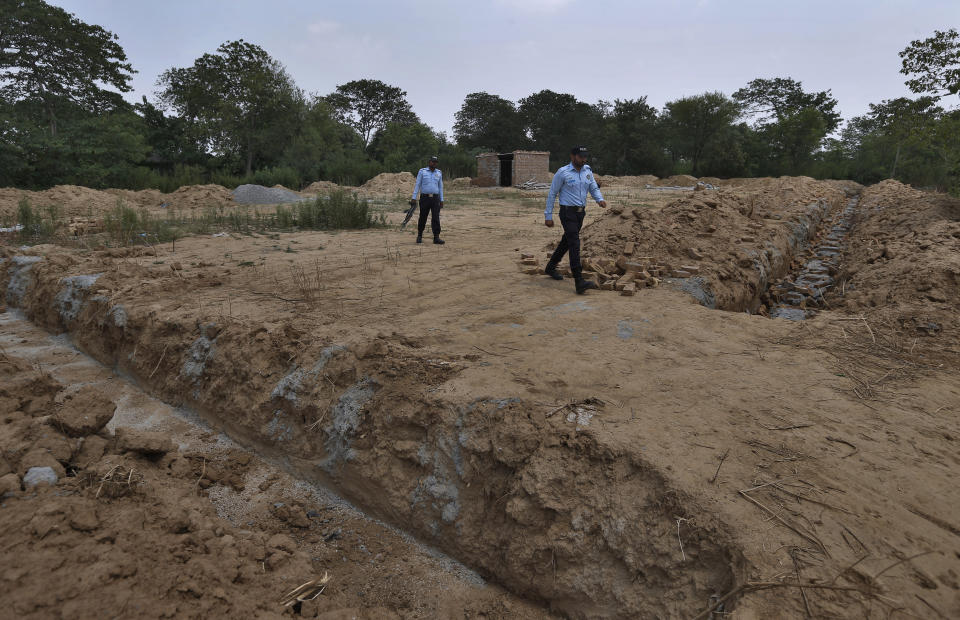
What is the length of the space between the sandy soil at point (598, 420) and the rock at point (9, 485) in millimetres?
1454

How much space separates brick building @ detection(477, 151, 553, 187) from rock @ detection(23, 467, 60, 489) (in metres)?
24.1

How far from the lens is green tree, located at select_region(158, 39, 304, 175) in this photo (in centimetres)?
2839

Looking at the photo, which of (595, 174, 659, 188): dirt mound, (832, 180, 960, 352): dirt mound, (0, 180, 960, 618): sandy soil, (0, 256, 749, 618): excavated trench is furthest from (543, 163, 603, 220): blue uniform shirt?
(595, 174, 659, 188): dirt mound

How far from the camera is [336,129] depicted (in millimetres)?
33281

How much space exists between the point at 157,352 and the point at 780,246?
26.9 ft

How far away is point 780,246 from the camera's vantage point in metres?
7.54

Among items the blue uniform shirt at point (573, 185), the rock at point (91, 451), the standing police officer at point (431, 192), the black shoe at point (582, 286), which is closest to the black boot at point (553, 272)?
the black shoe at point (582, 286)

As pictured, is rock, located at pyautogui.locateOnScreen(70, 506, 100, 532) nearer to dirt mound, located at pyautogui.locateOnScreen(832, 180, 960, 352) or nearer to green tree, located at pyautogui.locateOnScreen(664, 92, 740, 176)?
dirt mound, located at pyautogui.locateOnScreen(832, 180, 960, 352)

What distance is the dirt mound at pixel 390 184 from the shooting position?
79.2 ft

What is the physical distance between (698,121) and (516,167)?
16986 mm

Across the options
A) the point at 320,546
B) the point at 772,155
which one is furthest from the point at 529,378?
the point at 772,155

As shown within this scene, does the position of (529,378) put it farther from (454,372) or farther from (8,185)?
(8,185)

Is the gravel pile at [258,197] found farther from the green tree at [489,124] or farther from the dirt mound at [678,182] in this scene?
the green tree at [489,124]

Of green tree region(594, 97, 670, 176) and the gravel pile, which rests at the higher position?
green tree region(594, 97, 670, 176)
